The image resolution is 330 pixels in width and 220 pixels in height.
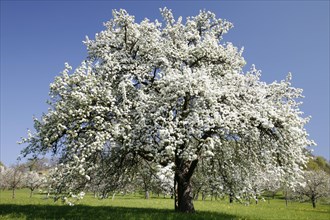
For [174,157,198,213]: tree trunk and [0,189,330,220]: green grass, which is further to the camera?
[174,157,198,213]: tree trunk

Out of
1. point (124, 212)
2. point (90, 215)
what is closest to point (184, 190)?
point (124, 212)

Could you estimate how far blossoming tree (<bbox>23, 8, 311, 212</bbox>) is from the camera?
56.7 feet

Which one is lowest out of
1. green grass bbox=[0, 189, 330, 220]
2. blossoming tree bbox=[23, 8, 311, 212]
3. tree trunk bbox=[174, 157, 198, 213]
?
green grass bbox=[0, 189, 330, 220]

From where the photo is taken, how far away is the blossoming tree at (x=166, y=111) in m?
17.3

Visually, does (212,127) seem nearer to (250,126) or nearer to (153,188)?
(250,126)

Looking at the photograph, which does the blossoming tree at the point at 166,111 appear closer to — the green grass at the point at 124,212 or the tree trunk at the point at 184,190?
the tree trunk at the point at 184,190

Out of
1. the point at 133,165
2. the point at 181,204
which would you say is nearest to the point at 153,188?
the point at 133,165

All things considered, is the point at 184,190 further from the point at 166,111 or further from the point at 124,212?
the point at 166,111

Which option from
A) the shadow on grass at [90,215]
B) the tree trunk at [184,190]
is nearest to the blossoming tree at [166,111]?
the tree trunk at [184,190]

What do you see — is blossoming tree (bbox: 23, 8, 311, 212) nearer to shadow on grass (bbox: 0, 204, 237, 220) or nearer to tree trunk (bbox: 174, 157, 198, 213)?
tree trunk (bbox: 174, 157, 198, 213)

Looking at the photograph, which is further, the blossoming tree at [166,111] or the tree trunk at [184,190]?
the tree trunk at [184,190]

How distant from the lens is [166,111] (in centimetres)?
1812

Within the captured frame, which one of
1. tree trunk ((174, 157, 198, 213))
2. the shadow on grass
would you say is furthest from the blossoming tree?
the shadow on grass

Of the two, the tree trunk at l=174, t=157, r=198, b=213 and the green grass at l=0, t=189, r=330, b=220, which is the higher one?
the tree trunk at l=174, t=157, r=198, b=213
